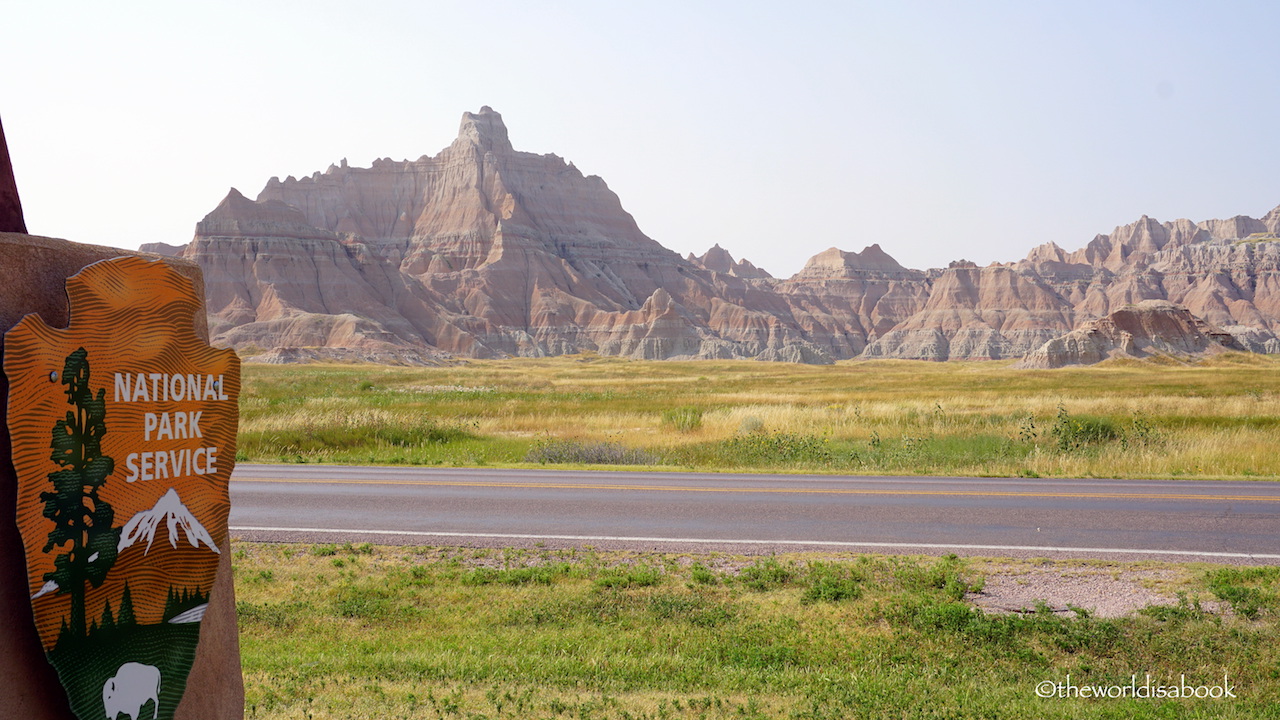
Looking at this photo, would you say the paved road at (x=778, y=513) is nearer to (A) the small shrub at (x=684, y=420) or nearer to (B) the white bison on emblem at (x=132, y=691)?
(B) the white bison on emblem at (x=132, y=691)

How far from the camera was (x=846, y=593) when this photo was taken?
7.60 m

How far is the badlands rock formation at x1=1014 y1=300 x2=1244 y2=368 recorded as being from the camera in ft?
323

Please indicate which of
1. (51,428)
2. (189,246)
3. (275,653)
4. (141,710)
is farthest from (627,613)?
(189,246)

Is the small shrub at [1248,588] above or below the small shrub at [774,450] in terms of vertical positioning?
above

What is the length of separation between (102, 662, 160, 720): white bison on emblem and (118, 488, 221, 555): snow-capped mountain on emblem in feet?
1.41

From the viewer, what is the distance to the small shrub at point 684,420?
2812 centimetres

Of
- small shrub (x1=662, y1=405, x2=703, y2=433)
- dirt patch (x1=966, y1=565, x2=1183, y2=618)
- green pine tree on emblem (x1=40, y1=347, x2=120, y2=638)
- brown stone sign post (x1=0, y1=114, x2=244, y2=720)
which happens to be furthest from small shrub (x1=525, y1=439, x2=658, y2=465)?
green pine tree on emblem (x1=40, y1=347, x2=120, y2=638)

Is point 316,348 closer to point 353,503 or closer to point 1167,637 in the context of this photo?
point 353,503

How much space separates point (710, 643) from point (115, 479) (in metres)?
4.45

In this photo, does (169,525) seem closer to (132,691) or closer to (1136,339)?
(132,691)

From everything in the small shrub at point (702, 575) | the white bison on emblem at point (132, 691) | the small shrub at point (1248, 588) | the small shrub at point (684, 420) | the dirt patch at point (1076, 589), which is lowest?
the small shrub at point (684, 420)

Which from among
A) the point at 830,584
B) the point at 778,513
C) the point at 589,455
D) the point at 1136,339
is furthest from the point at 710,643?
the point at 1136,339

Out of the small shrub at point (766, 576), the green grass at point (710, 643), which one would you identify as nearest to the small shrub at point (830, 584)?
the green grass at point (710, 643)

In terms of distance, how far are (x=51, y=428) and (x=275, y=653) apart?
4.05 meters
